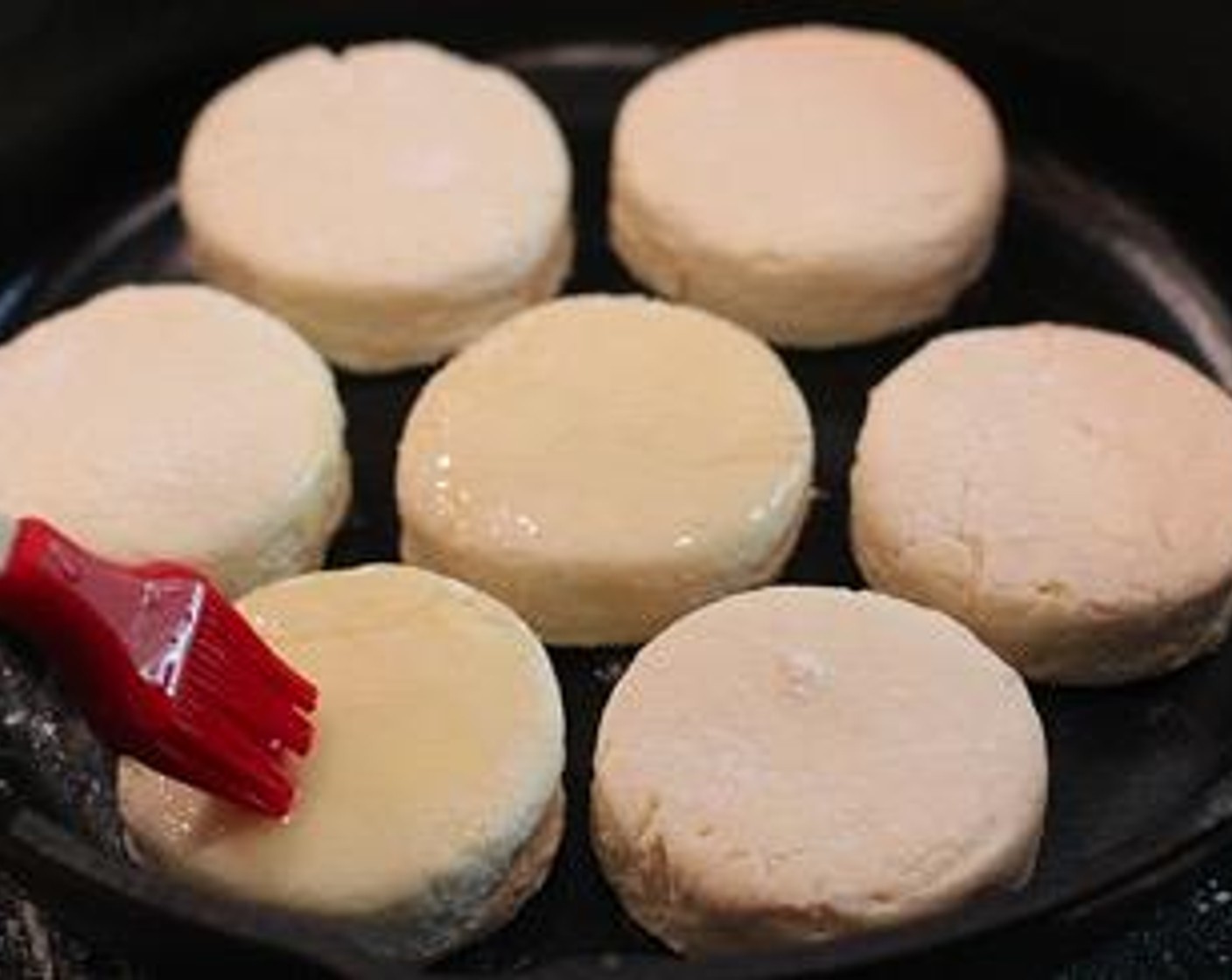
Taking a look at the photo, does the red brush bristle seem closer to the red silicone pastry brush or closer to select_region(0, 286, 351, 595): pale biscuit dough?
the red silicone pastry brush

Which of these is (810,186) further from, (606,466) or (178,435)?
(178,435)

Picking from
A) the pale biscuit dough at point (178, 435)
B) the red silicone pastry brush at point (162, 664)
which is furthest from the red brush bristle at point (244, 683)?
the pale biscuit dough at point (178, 435)

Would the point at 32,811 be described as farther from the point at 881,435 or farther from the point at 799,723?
the point at 881,435

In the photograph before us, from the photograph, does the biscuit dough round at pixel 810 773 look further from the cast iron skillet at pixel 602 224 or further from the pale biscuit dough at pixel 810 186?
the pale biscuit dough at pixel 810 186

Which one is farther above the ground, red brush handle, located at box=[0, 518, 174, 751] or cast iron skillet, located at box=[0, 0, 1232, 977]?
red brush handle, located at box=[0, 518, 174, 751]

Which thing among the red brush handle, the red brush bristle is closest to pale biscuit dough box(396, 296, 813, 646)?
the red brush bristle

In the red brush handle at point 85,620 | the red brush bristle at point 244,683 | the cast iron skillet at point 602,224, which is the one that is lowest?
the cast iron skillet at point 602,224
